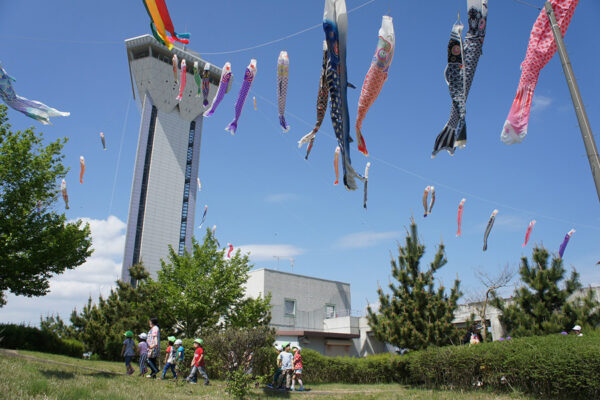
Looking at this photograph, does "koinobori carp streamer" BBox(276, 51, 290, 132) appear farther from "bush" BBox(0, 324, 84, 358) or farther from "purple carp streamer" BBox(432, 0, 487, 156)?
"bush" BBox(0, 324, 84, 358)

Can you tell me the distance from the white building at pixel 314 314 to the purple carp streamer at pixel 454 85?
19.0 meters

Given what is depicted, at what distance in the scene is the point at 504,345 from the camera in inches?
412

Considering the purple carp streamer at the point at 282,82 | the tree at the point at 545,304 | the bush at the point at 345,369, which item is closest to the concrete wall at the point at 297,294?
the bush at the point at 345,369

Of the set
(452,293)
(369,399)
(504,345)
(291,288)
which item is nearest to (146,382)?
(369,399)

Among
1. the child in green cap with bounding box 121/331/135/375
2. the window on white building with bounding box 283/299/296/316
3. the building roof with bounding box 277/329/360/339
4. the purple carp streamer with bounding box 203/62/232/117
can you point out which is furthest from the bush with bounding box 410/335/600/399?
the window on white building with bounding box 283/299/296/316

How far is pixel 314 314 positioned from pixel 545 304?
58.6 feet

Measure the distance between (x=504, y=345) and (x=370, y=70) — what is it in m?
7.59

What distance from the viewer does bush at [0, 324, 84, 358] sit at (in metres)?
17.2

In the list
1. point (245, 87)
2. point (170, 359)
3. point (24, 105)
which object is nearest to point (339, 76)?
point (245, 87)

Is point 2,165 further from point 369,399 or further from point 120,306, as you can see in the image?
point 369,399

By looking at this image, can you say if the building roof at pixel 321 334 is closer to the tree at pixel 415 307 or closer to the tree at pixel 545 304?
the tree at pixel 415 307

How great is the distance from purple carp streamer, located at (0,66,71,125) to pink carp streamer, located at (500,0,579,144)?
10.6 meters

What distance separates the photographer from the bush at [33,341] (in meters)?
17.2

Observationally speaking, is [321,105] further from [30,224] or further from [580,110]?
[30,224]
